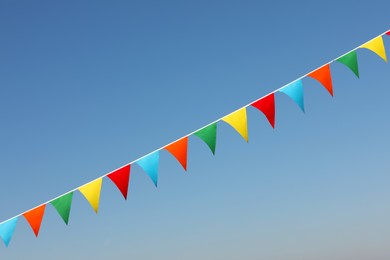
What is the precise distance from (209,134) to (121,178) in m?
1.67

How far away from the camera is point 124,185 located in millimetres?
7754

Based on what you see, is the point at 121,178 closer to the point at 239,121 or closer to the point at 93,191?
the point at 93,191

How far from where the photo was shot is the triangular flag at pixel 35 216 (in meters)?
7.66

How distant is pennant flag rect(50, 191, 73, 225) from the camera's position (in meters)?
7.61

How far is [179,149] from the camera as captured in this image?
317 inches

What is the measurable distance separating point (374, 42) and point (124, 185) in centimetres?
527

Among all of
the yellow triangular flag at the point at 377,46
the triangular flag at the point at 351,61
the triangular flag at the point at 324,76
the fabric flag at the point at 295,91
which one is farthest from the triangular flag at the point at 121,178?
the yellow triangular flag at the point at 377,46

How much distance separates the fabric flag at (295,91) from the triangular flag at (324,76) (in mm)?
328

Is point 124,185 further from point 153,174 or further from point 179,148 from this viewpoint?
point 179,148

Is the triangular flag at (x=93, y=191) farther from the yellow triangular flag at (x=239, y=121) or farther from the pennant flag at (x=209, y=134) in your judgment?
the yellow triangular flag at (x=239, y=121)

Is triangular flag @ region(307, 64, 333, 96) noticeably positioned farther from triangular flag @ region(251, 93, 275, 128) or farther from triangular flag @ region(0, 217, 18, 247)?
triangular flag @ region(0, 217, 18, 247)

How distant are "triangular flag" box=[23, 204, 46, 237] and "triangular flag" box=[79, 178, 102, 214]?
2.34ft

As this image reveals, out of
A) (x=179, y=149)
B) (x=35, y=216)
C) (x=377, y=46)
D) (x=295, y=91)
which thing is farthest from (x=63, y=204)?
(x=377, y=46)

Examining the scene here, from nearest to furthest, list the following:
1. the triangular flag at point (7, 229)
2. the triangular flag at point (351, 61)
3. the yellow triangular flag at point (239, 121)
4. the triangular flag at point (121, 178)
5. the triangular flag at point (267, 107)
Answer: the triangular flag at point (7, 229), the triangular flag at point (121, 178), the yellow triangular flag at point (239, 121), the triangular flag at point (267, 107), the triangular flag at point (351, 61)
